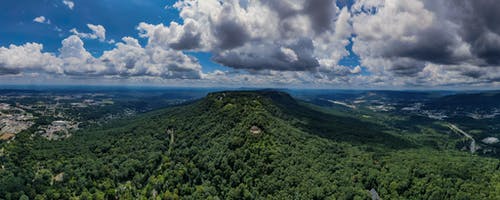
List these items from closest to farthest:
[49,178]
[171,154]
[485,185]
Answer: [485,185], [49,178], [171,154]

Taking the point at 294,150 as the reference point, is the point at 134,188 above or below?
below

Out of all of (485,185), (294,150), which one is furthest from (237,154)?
(485,185)

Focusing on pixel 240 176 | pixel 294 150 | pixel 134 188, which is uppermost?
pixel 294 150

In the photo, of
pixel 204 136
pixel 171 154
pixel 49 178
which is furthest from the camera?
pixel 204 136

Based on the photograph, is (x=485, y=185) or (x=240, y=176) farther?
(x=240, y=176)

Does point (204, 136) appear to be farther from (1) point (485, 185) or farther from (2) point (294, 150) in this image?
(1) point (485, 185)

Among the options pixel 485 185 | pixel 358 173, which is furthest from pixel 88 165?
pixel 485 185
